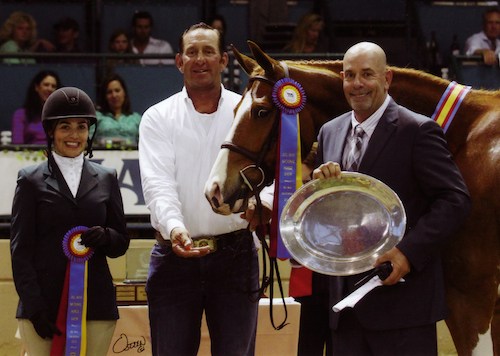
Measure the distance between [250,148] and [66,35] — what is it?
557cm

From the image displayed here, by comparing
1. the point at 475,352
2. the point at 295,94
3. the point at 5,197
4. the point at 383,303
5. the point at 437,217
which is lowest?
the point at 5,197

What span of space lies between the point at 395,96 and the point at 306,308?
3.41 feet

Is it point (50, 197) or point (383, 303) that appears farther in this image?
point (50, 197)

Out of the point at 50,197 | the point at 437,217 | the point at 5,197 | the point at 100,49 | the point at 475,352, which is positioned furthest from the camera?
the point at 100,49

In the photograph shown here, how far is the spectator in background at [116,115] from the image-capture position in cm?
696

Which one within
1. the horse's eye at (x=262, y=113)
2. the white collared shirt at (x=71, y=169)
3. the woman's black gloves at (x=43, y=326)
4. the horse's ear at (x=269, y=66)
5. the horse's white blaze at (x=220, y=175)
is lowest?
the woman's black gloves at (x=43, y=326)

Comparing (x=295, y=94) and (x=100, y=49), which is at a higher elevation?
(x=295, y=94)

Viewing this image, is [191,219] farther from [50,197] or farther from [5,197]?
[5,197]

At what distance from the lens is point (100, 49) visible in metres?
9.12

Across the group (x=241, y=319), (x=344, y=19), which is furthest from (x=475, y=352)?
(x=344, y=19)

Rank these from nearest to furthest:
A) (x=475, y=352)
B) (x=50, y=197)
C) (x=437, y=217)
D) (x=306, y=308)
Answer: (x=437, y=217) < (x=475, y=352) < (x=50, y=197) < (x=306, y=308)

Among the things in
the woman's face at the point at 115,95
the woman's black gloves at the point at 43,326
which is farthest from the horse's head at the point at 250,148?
the woman's face at the point at 115,95

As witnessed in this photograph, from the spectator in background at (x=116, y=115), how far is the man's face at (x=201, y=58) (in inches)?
129

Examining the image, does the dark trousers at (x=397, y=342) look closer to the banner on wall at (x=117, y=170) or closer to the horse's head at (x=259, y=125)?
the horse's head at (x=259, y=125)
